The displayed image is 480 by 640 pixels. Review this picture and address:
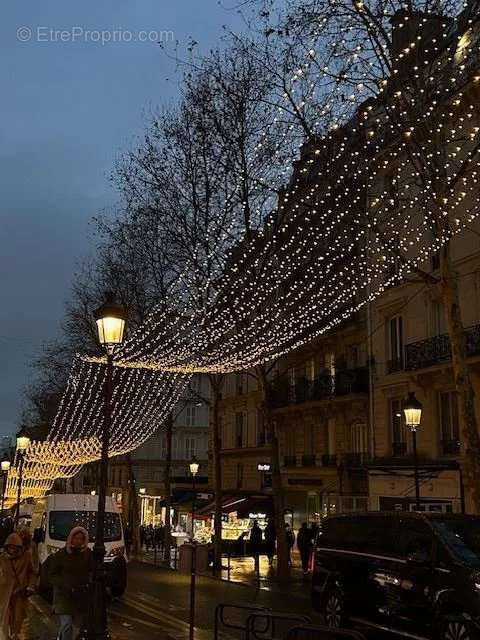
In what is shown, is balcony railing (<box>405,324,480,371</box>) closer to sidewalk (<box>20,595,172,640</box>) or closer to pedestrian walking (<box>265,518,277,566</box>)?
pedestrian walking (<box>265,518,277,566</box>)

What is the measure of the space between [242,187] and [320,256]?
3552 mm

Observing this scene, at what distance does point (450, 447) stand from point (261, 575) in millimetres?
7204

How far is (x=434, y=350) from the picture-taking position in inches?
971

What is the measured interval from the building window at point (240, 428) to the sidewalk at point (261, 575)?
9.74m

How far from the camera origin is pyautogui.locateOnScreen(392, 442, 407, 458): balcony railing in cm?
2648

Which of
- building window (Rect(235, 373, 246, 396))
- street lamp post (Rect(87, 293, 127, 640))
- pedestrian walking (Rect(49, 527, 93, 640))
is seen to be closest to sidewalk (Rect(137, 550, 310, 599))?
street lamp post (Rect(87, 293, 127, 640))

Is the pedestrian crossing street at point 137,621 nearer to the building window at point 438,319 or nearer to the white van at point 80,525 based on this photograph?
the white van at point 80,525

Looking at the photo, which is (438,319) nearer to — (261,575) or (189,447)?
(261,575)

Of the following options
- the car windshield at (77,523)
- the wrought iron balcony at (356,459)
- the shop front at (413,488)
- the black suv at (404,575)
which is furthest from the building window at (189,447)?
the black suv at (404,575)

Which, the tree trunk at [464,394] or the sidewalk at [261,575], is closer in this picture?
the tree trunk at [464,394]

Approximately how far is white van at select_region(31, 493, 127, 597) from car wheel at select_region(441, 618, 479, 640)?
9.52m

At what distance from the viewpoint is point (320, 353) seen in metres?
34.1

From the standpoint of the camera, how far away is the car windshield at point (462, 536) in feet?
31.9

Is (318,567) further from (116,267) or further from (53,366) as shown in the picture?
(53,366)
